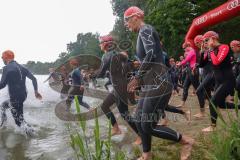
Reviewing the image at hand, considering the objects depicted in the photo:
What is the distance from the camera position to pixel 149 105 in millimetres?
3947

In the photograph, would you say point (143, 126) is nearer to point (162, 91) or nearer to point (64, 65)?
point (162, 91)

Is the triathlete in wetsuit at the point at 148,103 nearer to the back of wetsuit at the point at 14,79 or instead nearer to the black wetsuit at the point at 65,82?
the back of wetsuit at the point at 14,79

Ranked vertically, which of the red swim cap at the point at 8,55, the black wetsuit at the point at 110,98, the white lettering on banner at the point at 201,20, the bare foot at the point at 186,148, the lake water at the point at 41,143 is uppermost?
the white lettering on banner at the point at 201,20

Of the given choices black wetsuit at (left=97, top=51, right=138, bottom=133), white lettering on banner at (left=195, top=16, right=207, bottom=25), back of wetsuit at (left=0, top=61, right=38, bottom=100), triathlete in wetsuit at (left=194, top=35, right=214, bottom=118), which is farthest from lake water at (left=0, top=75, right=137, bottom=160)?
white lettering on banner at (left=195, top=16, right=207, bottom=25)

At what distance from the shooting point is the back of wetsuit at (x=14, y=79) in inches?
267

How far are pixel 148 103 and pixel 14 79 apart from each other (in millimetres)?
3780

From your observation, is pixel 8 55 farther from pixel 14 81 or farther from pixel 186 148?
pixel 186 148

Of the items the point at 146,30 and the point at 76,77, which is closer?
the point at 146,30

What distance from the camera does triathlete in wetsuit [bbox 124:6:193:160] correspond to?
3.96m

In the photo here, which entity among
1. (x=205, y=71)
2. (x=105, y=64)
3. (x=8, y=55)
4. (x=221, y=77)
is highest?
(x=8, y=55)

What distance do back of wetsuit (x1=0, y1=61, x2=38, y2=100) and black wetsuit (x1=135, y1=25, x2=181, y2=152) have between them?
11.8 ft

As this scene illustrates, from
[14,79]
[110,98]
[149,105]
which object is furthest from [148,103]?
[14,79]

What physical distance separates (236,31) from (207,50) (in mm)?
20984

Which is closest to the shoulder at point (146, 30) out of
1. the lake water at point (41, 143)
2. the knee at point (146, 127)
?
the knee at point (146, 127)
